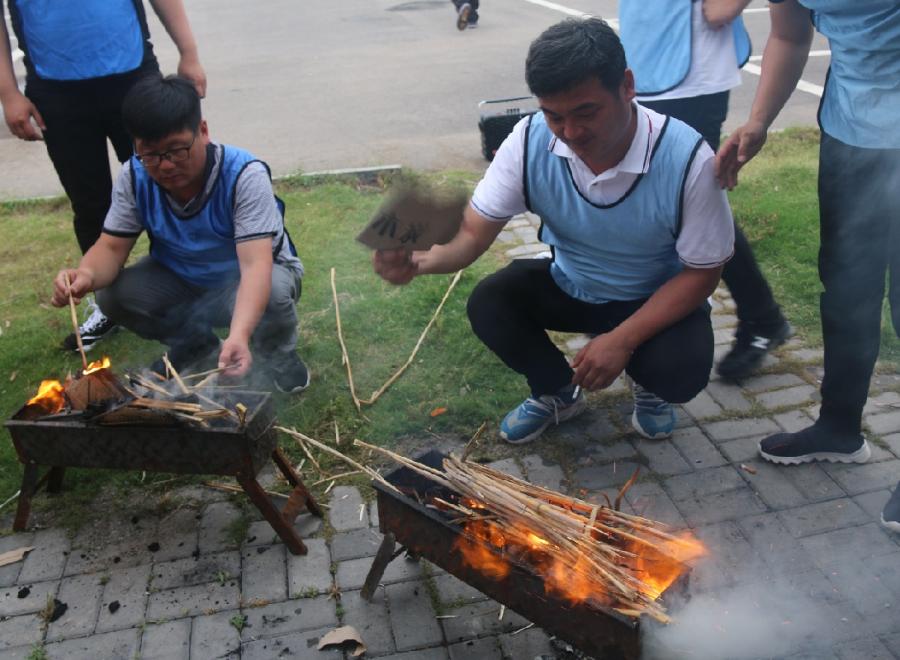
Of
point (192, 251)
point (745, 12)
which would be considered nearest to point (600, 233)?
point (192, 251)

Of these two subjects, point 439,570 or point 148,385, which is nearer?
point 439,570

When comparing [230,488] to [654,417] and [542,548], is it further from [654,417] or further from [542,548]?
[654,417]

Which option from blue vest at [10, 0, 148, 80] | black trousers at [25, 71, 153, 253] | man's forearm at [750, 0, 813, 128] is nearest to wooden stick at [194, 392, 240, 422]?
black trousers at [25, 71, 153, 253]

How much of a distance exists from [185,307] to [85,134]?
1.18m

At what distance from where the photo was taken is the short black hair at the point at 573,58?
107 inches

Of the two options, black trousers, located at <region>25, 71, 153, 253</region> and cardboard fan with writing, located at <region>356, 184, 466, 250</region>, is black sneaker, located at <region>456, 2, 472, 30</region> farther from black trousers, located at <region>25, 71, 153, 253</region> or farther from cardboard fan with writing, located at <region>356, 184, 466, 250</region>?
cardboard fan with writing, located at <region>356, 184, 466, 250</region>

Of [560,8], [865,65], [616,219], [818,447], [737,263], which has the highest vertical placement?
[865,65]

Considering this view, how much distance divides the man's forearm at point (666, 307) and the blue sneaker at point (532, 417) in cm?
78

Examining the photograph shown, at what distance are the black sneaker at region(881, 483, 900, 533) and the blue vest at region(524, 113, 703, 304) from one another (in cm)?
122

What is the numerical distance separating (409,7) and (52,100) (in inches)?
561

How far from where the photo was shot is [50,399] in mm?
3422

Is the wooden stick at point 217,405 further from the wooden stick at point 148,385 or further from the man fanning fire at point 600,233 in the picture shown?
the man fanning fire at point 600,233

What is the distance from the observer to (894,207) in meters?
2.99

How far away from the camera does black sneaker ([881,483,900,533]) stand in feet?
10.5
